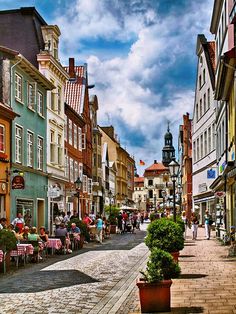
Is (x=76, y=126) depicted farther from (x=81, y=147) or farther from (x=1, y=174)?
(x=1, y=174)

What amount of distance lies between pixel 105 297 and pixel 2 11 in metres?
28.9

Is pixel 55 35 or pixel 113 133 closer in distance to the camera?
pixel 55 35

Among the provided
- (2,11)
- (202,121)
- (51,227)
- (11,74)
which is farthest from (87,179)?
(11,74)

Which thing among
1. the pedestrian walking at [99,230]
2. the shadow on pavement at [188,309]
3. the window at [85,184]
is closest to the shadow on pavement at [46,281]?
the shadow on pavement at [188,309]

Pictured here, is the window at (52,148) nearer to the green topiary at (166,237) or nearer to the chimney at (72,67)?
the chimney at (72,67)

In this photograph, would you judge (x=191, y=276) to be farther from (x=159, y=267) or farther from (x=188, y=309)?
(x=159, y=267)

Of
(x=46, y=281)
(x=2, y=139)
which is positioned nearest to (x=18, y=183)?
(x=2, y=139)

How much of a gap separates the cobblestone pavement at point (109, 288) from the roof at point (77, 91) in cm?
3294

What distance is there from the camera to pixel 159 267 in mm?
10438

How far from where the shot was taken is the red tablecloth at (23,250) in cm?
1975

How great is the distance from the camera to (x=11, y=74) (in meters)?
30.0

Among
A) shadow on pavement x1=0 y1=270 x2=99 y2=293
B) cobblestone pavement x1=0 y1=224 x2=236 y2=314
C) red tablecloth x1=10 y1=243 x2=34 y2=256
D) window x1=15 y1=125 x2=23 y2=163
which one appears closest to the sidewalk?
cobblestone pavement x1=0 y1=224 x2=236 y2=314

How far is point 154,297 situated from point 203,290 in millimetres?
2829

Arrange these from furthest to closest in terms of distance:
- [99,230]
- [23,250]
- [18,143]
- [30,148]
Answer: [99,230] < [30,148] < [18,143] < [23,250]
